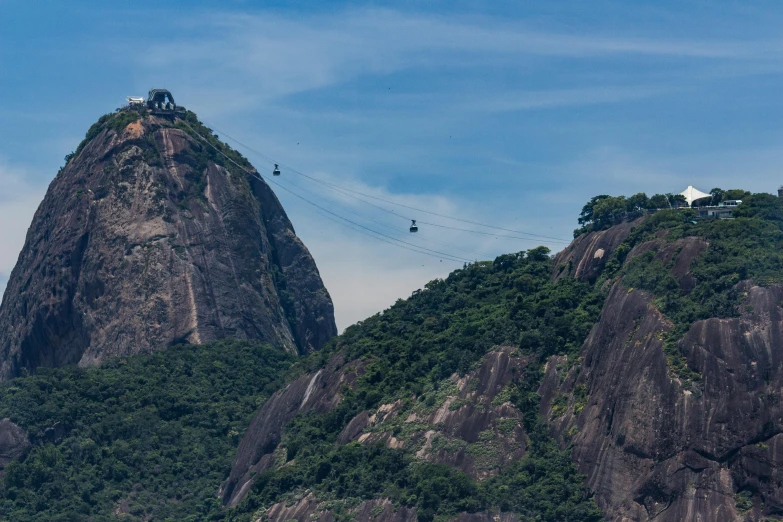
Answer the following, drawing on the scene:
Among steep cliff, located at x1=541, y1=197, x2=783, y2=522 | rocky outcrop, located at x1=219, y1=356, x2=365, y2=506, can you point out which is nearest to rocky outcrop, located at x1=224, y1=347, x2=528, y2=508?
rocky outcrop, located at x1=219, y1=356, x2=365, y2=506

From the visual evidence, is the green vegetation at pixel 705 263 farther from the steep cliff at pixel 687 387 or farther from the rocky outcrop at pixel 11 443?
the rocky outcrop at pixel 11 443

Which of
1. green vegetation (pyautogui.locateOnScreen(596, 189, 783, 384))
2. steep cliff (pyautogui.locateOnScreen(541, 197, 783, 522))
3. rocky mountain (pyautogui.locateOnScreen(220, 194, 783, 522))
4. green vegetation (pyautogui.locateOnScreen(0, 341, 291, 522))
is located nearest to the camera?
steep cliff (pyautogui.locateOnScreen(541, 197, 783, 522))

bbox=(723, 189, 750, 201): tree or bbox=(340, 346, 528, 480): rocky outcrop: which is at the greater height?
bbox=(723, 189, 750, 201): tree

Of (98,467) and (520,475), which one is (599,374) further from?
(98,467)

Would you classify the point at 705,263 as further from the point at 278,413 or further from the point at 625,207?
the point at 278,413

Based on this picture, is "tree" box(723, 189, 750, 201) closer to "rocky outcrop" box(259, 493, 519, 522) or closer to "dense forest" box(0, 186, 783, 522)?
"dense forest" box(0, 186, 783, 522)

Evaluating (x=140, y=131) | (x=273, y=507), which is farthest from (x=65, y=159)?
(x=273, y=507)

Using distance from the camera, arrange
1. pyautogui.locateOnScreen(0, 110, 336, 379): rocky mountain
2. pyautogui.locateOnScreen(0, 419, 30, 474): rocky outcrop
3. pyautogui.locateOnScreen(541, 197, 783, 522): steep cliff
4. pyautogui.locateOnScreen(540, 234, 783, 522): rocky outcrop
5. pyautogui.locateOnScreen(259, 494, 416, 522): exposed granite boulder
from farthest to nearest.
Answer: pyautogui.locateOnScreen(0, 110, 336, 379): rocky mountain → pyautogui.locateOnScreen(0, 419, 30, 474): rocky outcrop → pyautogui.locateOnScreen(259, 494, 416, 522): exposed granite boulder → pyautogui.locateOnScreen(541, 197, 783, 522): steep cliff → pyautogui.locateOnScreen(540, 234, 783, 522): rocky outcrop
